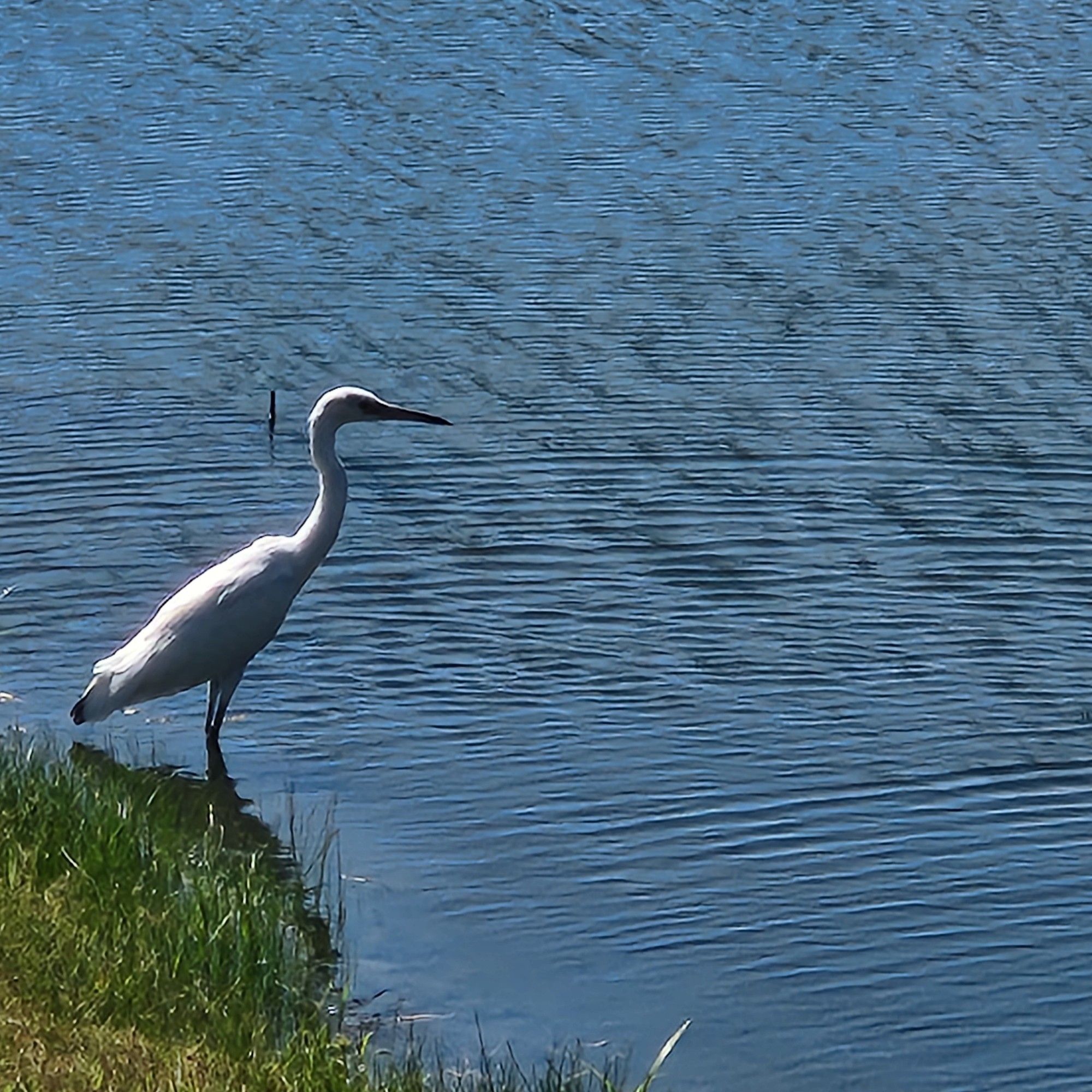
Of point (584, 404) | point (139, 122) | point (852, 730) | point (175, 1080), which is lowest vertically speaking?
point (139, 122)

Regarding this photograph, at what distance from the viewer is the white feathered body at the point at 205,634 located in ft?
33.5

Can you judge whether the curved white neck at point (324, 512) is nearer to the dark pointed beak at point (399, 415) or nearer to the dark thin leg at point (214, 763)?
the dark pointed beak at point (399, 415)

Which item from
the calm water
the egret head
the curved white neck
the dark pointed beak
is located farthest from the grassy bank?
the dark pointed beak

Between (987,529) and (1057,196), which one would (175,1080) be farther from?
(1057,196)

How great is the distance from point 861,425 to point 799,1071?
6.84m

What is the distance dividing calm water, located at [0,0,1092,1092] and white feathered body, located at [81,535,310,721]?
388mm

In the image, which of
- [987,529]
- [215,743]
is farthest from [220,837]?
[987,529]

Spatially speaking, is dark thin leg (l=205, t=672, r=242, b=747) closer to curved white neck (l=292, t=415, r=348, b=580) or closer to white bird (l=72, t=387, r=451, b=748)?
white bird (l=72, t=387, r=451, b=748)

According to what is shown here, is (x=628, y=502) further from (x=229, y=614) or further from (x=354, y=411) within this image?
(x=229, y=614)

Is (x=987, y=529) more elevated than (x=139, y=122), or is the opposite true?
(x=987, y=529)

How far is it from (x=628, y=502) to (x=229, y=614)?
3282mm

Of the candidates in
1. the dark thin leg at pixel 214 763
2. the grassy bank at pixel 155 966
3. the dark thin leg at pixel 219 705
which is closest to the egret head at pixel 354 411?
the dark thin leg at pixel 219 705

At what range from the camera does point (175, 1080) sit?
6.15 m

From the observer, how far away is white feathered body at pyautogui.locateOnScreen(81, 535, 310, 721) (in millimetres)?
10219
